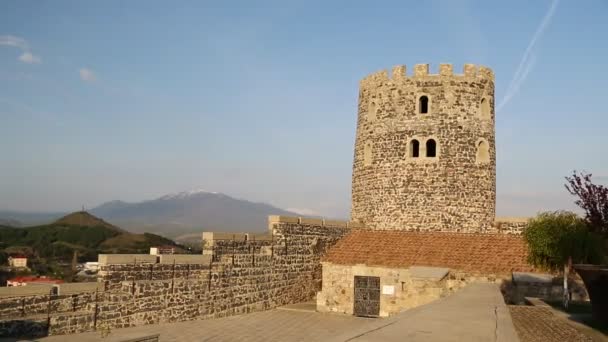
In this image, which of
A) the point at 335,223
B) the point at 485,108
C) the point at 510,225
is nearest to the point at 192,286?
the point at 335,223

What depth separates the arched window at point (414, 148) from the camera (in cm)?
2408

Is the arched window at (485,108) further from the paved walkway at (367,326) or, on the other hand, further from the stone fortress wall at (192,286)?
the paved walkway at (367,326)

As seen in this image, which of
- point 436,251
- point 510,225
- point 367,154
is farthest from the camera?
point 367,154

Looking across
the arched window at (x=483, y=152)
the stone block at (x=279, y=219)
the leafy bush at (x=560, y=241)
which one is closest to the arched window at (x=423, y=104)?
the arched window at (x=483, y=152)

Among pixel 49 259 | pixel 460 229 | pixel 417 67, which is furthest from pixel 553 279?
pixel 49 259

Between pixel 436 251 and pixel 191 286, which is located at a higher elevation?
pixel 436 251

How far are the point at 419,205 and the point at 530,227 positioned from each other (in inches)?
228

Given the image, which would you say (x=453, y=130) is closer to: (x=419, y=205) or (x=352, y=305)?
(x=419, y=205)

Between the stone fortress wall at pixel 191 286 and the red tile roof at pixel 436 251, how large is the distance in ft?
4.42

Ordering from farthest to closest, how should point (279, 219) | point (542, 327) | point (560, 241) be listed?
point (279, 219), point (560, 241), point (542, 327)

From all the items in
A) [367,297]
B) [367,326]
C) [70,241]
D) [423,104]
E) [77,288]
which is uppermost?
[423,104]

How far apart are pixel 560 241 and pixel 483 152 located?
7760 millimetres

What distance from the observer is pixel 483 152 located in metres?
24.1

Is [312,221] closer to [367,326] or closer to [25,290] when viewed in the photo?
[25,290]
